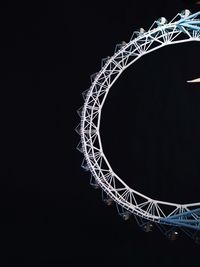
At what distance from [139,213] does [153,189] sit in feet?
15.4

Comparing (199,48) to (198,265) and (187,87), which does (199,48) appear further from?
(198,265)

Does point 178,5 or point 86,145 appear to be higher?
point 178,5

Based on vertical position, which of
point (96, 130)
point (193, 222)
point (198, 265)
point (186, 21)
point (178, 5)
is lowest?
point (198, 265)

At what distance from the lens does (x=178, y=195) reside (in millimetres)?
28828

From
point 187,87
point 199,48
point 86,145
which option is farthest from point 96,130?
point 199,48

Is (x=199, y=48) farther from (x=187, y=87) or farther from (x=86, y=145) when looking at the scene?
(x=86, y=145)

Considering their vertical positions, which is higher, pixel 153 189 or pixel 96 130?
pixel 96 130

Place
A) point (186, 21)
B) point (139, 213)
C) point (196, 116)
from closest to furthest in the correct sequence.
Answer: point (186, 21) → point (139, 213) → point (196, 116)

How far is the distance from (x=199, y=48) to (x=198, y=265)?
1528 cm

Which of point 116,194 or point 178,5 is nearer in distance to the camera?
point 116,194

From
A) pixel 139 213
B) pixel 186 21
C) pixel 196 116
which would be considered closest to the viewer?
pixel 186 21

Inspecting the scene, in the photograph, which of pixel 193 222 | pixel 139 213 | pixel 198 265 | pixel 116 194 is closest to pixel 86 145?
pixel 116 194

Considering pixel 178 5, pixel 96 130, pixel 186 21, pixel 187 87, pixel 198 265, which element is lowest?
pixel 198 265

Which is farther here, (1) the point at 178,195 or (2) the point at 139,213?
(1) the point at 178,195
